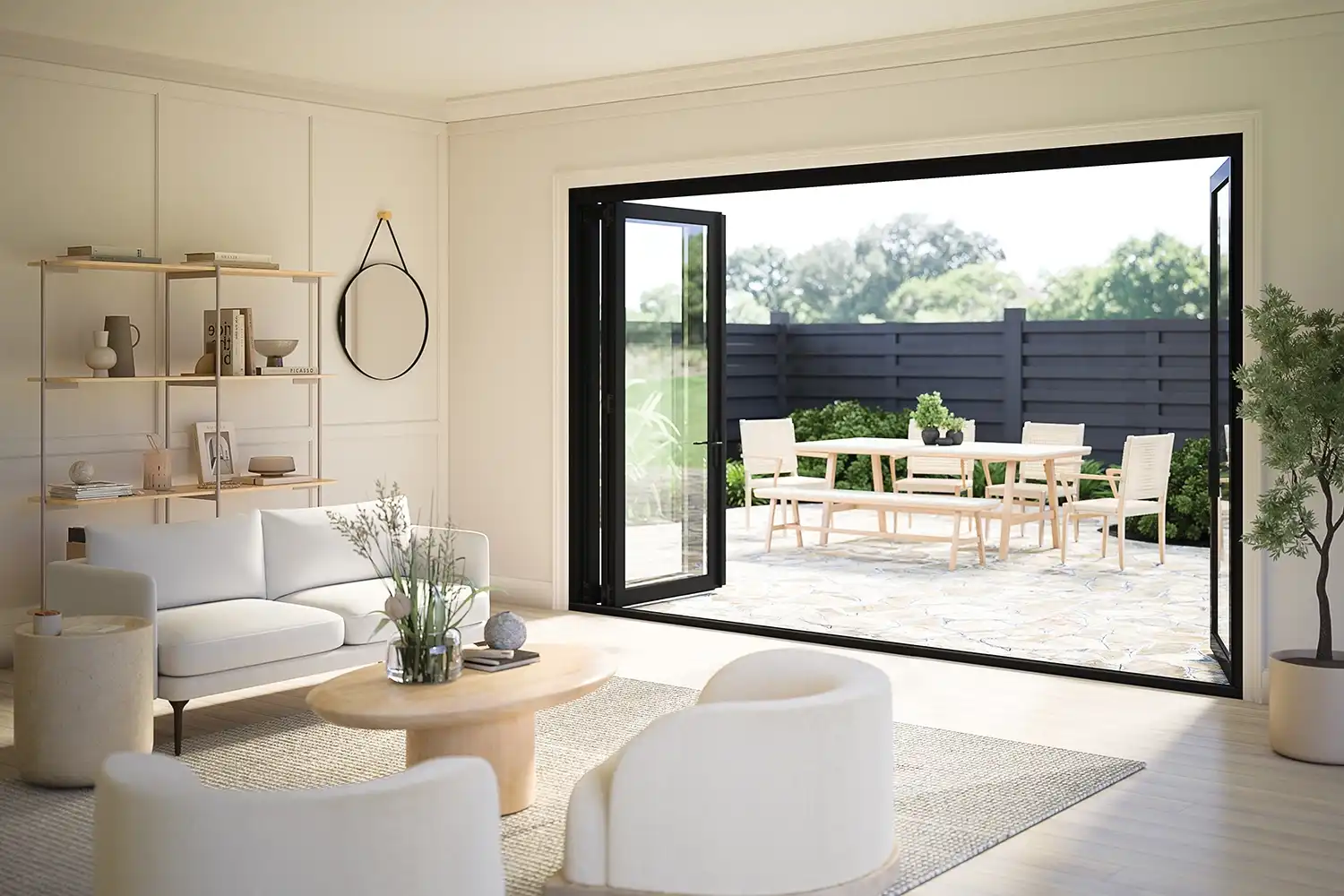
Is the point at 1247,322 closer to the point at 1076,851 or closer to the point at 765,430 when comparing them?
the point at 1076,851

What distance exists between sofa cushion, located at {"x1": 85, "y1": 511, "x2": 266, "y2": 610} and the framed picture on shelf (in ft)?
3.28

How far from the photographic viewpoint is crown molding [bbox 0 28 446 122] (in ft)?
19.0

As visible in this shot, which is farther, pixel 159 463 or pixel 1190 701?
pixel 159 463

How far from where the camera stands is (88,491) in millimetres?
5727

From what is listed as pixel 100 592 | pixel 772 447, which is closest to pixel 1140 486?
pixel 772 447

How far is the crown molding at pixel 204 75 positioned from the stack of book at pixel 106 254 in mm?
820

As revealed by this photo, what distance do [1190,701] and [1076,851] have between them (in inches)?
73.5

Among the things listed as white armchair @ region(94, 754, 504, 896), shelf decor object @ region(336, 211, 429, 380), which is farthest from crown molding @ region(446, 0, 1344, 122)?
white armchair @ region(94, 754, 504, 896)

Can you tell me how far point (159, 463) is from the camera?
19.9 feet

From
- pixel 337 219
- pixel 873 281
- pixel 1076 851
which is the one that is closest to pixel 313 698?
pixel 1076 851

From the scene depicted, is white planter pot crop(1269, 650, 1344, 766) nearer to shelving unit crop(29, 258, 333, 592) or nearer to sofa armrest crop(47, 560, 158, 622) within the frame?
sofa armrest crop(47, 560, 158, 622)

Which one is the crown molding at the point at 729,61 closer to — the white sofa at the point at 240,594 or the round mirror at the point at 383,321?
the round mirror at the point at 383,321

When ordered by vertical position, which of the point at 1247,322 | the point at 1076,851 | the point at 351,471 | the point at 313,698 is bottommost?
the point at 1076,851

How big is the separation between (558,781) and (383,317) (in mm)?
3679
